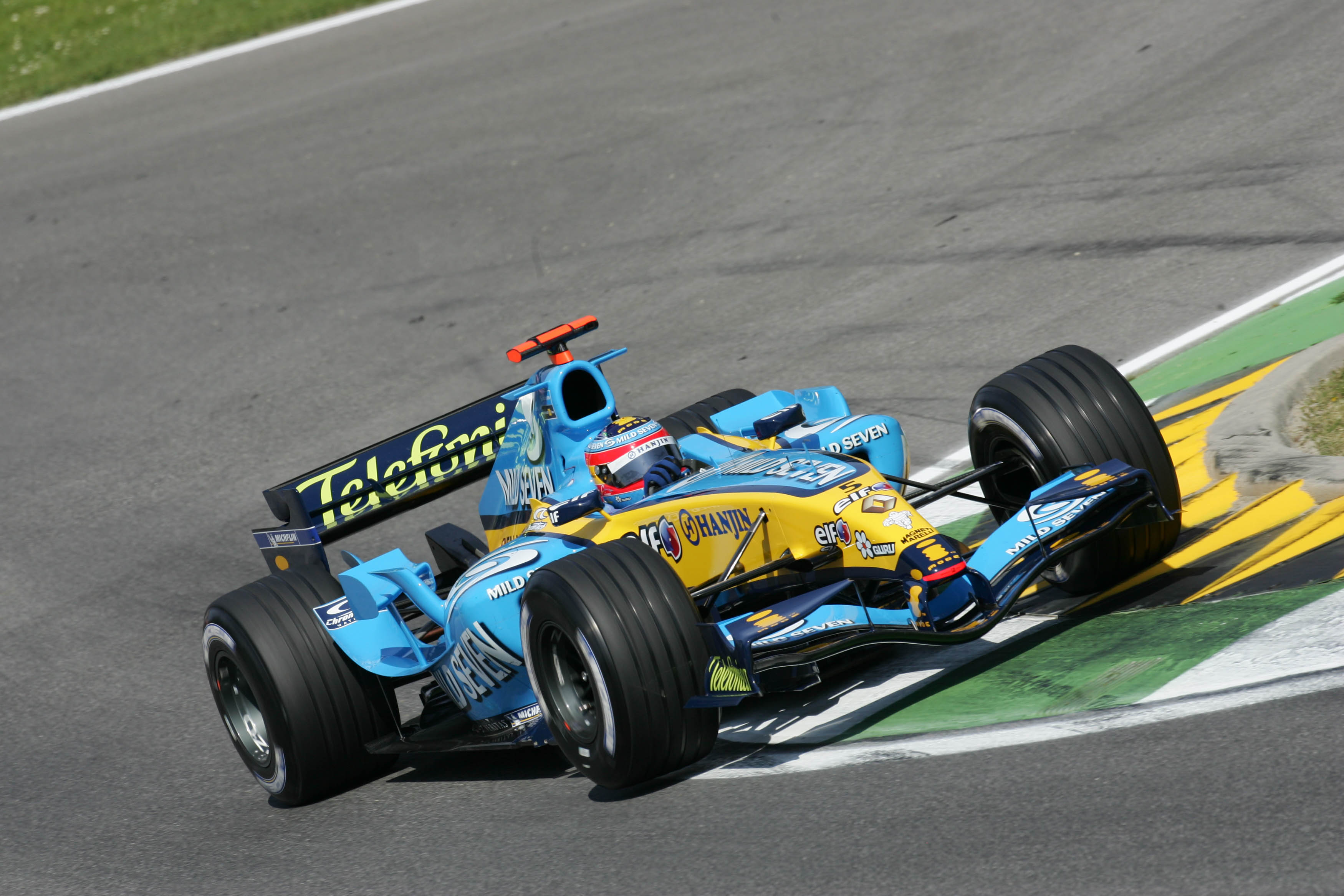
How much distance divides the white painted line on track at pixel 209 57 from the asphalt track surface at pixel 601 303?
15.5 inches

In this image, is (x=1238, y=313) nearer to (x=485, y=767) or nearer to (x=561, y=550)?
(x=561, y=550)

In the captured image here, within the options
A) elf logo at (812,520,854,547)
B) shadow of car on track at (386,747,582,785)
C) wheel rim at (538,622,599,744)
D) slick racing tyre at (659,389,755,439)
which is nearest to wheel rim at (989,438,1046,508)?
elf logo at (812,520,854,547)

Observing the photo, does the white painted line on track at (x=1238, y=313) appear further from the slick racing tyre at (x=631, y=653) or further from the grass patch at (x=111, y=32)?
the grass patch at (x=111, y=32)

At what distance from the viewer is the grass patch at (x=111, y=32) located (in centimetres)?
2048

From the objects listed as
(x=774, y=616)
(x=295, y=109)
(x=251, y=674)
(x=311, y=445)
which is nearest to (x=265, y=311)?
(x=311, y=445)

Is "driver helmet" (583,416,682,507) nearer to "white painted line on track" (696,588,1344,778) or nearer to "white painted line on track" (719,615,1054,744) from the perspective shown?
"white painted line on track" (719,615,1054,744)

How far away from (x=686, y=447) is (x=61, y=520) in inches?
239

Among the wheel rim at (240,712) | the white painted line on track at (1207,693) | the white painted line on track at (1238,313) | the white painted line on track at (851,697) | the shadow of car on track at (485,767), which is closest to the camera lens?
the white painted line on track at (1207,693)

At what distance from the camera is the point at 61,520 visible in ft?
35.9

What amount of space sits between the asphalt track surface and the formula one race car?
0.37 meters

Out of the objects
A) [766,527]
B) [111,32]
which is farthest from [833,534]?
[111,32]

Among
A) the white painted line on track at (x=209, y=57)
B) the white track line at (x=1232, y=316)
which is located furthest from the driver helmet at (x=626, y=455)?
the white painted line on track at (x=209, y=57)

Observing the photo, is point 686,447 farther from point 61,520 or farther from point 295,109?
point 295,109

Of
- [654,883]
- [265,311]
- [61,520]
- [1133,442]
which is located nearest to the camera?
[654,883]
